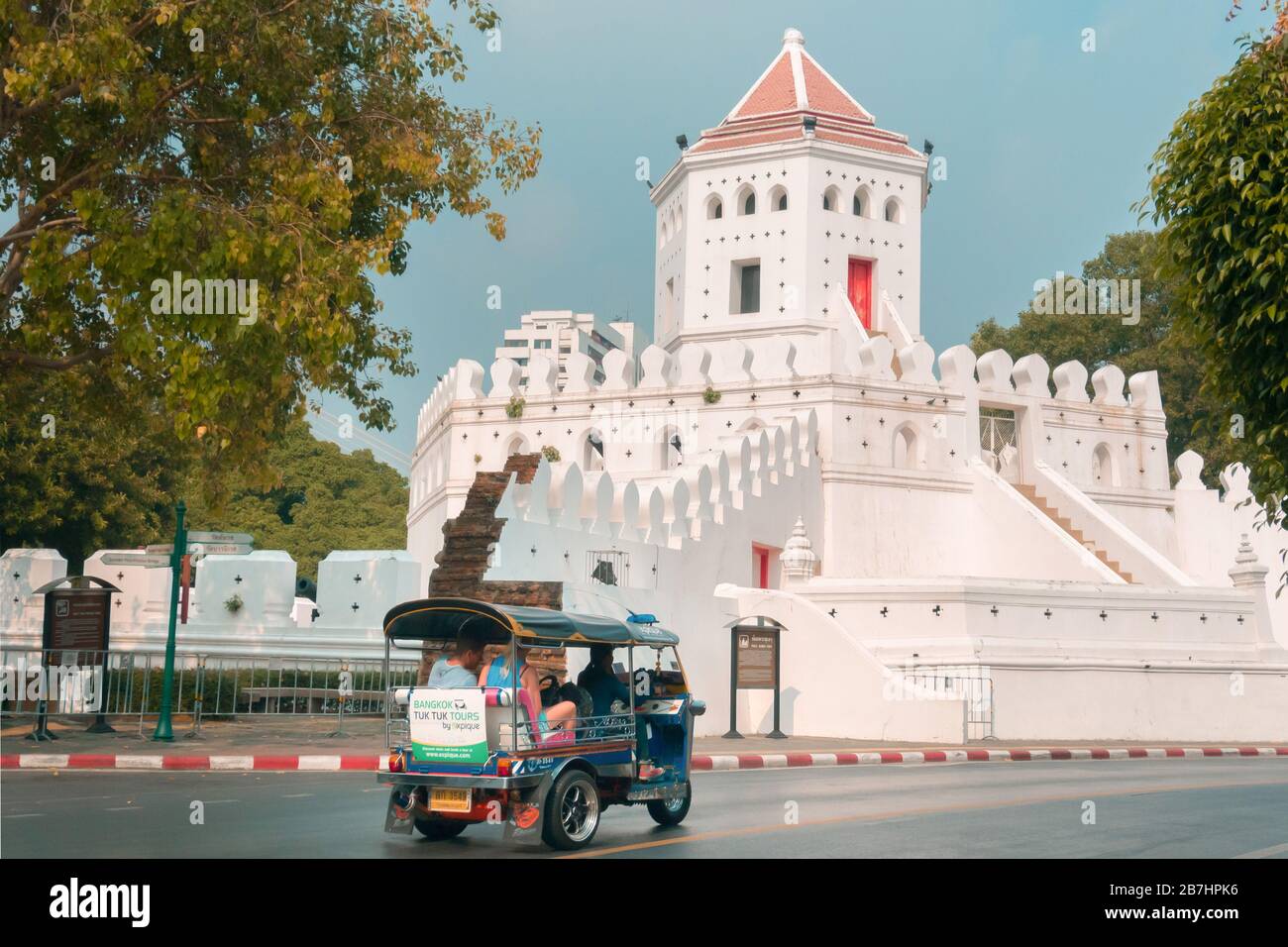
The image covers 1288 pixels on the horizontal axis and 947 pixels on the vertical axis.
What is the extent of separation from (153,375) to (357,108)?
3.79m

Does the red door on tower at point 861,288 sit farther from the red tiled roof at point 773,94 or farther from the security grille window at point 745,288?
the red tiled roof at point 773,94

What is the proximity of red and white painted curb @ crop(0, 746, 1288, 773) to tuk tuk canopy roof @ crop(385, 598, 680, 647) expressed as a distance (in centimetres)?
231

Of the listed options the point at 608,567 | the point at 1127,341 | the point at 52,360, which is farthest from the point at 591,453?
the point at 1127,341

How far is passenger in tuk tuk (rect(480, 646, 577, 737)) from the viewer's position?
9.26 metres

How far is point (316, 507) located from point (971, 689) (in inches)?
1514

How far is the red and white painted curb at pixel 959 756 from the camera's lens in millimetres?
17109

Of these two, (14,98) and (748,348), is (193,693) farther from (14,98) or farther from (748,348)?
(748,348)

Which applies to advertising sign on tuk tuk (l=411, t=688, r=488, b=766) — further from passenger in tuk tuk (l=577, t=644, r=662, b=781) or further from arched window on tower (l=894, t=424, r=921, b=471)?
A: arched window on tower (l=894, t=424, r=921, b=471)

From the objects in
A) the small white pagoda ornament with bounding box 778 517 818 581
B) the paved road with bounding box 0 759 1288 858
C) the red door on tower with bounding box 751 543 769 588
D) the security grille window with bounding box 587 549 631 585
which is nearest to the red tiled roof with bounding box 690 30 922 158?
the red door on tower with bounding box 751 543 769 588

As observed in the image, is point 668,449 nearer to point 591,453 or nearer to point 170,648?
point 591,453

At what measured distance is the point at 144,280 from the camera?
13.6 metres

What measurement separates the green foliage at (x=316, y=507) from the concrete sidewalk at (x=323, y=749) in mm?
32872

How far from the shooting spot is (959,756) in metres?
18.8

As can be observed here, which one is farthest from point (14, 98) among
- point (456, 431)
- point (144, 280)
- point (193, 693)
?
point (456, 431)
